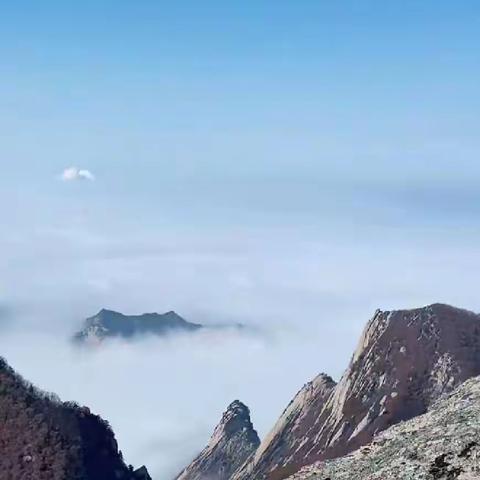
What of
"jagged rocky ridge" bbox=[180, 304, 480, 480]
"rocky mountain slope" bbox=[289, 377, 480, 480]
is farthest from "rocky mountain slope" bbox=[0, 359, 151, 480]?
"rocky mountain slope" bbox=[289, 377, 480, 480]

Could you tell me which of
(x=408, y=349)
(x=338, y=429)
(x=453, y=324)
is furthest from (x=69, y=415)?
(x=453, y=324)

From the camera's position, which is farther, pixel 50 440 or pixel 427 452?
pixel 50 440

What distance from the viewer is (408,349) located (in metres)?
184

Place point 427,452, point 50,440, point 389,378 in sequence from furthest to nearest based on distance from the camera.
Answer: point 389,378, point 50,440, point 427,452

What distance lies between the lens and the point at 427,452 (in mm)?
71938

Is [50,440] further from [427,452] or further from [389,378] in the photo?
[427,452]

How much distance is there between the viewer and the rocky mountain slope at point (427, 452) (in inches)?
2655

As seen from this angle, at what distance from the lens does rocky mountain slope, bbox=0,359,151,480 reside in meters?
137

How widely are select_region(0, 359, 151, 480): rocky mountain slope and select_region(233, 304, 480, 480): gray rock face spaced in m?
30.7

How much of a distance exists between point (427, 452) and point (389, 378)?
4251 inches

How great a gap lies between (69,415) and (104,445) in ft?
26.2

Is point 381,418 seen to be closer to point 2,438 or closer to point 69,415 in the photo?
point 69,415

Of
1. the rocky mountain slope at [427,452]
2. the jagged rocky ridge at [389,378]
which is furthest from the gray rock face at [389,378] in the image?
the rocky mountain slope at [427,452]

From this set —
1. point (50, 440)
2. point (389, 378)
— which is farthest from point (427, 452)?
point (389, 378)
